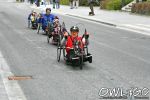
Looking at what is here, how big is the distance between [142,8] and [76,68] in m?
23.9

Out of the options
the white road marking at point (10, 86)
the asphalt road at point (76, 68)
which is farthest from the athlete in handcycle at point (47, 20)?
the white road marking at point (10, 86)

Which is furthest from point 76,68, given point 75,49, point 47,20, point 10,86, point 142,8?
point 142,8

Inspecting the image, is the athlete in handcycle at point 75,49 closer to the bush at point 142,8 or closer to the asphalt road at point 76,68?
the asphalt road at point 76,68

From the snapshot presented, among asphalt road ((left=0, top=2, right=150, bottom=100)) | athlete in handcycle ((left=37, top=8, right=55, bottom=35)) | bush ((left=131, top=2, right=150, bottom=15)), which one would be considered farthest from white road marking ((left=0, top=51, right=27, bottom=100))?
bush ((left=131, top=2, right=150, bottom=15))

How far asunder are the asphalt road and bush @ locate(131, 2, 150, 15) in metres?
14.9

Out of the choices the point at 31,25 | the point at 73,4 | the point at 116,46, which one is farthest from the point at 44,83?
the point at 73,4

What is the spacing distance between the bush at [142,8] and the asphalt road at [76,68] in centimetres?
1490

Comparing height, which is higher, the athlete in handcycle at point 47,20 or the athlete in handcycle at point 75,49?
the athlete in handcycle at point 75,49

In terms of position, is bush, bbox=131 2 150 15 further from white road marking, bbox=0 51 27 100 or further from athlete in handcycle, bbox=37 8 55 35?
white road marking, bbox=0 51 27 100

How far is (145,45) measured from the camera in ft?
61.4

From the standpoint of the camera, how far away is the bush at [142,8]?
35.0 meters

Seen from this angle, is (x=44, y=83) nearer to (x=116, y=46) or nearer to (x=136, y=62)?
(x=136, y=62)

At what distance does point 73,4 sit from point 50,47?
3624cm

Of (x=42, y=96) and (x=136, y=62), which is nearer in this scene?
(x=42, y=96)
